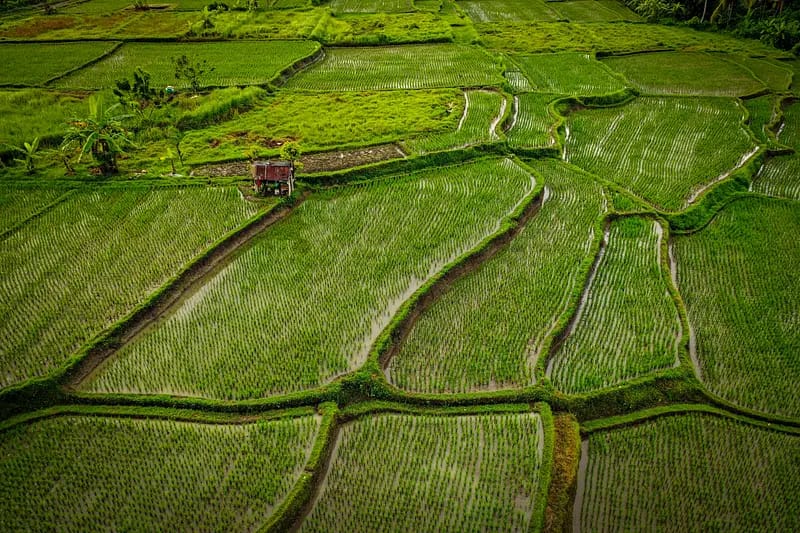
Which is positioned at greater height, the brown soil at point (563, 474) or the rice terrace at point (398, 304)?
the rice terrace at point (398, 304)

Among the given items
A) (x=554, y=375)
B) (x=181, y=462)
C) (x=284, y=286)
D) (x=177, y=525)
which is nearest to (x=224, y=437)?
(x=181, y=462)

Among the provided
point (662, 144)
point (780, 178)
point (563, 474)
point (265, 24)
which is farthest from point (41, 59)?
point (780, 178)

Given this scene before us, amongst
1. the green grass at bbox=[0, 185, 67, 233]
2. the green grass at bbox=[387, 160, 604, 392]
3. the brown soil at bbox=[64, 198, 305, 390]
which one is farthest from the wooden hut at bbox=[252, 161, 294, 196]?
the green grass at bbox=[387, 160, 604, 392]

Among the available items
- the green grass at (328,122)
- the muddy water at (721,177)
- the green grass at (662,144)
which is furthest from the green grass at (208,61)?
the muddy water at (721,177)

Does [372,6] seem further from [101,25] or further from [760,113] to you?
[760,113]

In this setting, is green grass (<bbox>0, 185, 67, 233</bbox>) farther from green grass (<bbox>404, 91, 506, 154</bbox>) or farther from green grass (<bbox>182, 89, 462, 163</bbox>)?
green grass (<bbox>404, 91, 506, 154</bbox>)

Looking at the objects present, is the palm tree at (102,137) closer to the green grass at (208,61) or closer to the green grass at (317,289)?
the green grass at (317,289)
